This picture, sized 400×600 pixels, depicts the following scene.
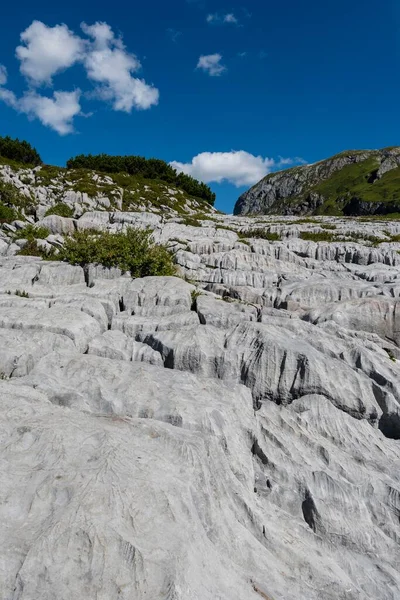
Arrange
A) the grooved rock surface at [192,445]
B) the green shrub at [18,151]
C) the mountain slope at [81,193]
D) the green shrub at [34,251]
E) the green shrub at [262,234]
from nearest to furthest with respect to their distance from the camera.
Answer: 1. the grooved rock surface at [192,445]
2. the green shrub at [34,251]
3. the green shrub at [262,234]
4. the mountain slope at [81,193]
5. the green shrub at [18,151]

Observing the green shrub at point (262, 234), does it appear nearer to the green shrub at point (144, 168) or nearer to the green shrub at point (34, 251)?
the green shrub at point (34, 251)

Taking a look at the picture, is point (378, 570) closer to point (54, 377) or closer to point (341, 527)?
point (341, 527)

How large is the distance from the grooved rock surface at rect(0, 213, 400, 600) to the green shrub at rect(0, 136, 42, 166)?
104180 mm

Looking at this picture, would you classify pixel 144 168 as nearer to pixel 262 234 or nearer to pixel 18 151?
pixel 18 151

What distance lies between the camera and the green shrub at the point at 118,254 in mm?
28547

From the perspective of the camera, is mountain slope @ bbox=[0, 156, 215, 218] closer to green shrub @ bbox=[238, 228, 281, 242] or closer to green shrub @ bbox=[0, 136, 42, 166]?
green shrub @ bbox=[0, 136, 42, 166]

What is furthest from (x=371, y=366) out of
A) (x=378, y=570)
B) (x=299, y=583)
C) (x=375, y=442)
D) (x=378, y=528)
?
(x=299, y=583)

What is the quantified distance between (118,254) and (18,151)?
104m

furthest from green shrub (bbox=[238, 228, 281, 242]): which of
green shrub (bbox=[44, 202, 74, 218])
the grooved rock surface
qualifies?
the grooved rock surface

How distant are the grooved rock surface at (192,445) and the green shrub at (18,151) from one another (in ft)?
342

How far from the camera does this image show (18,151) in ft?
364

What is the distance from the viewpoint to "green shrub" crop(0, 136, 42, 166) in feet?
362

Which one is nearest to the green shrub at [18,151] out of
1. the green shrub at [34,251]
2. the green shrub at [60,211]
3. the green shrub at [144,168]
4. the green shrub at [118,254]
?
the green shrub at [144,168]

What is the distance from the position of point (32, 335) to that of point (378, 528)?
1539 cm
